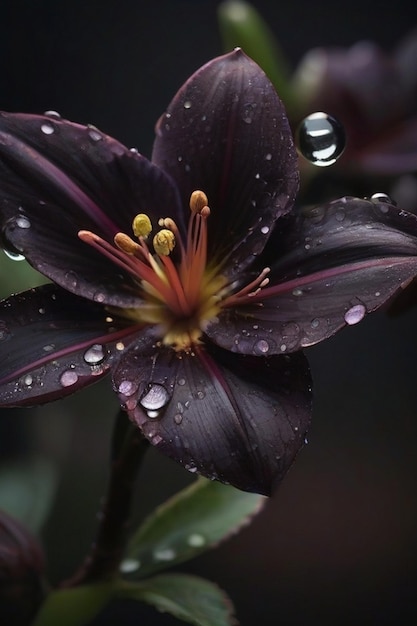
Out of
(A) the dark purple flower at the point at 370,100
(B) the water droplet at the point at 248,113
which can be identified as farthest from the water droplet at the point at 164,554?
(A) the dark purple flower at the point at 370,100

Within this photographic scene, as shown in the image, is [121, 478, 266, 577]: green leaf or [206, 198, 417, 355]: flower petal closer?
[206, 198, 417, 355]: flower petal

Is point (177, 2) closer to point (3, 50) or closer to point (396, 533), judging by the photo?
point (3, 50)

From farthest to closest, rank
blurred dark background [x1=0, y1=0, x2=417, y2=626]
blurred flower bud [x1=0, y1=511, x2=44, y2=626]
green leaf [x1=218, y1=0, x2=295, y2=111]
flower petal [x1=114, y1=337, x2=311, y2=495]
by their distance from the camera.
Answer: blurred dark background [x1=0, y1=0, x2=417, y2=626] → green leaf [x1=218, y1=0, x2=295, y2=111] → blurred flower bud [x1=0, y1=511, x2=44, y2=626] → flower petal [x1=114, y1=337, x2=311, y2=495]

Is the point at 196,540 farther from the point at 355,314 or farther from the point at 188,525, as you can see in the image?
the point at 355,314

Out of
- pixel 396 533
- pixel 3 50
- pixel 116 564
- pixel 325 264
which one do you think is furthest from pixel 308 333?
pixel 3 50

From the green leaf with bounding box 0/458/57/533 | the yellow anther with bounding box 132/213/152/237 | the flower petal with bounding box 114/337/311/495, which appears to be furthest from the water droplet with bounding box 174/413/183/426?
the green leaf with bounding box 0/458/57/533

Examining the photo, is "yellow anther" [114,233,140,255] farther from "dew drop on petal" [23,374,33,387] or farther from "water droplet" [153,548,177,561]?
"water droplet" [153,548,177,561]

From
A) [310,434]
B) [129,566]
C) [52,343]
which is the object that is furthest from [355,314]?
[310,434]
